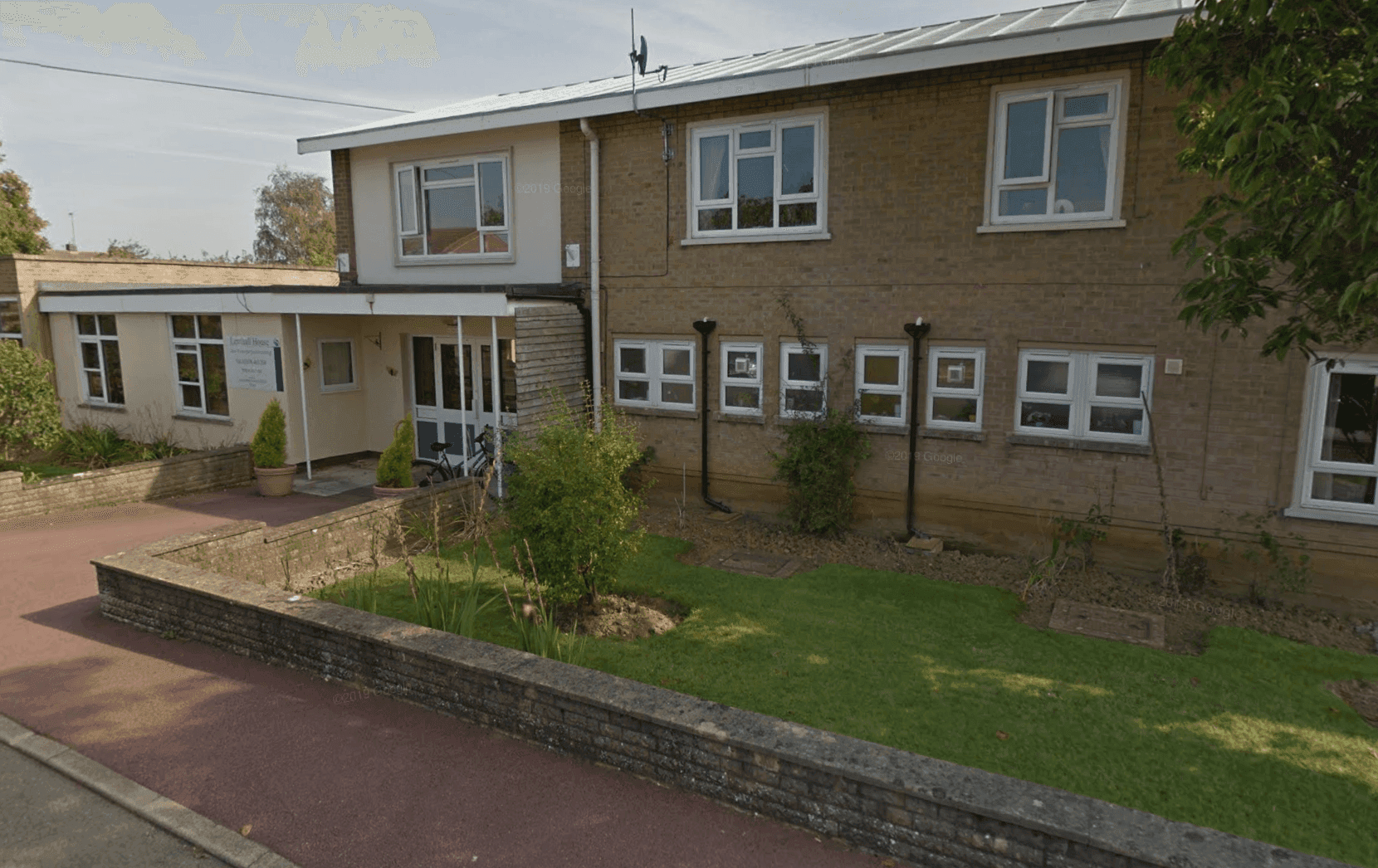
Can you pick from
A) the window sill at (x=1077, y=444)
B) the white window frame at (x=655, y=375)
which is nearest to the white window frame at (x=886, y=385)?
the window sill at (x=1077, y=444)

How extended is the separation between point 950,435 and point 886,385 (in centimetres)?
105

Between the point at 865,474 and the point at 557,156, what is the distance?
6.84 m

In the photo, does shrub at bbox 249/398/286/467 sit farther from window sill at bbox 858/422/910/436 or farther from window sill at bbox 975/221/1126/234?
window sill at bbox 975/221/1126/234

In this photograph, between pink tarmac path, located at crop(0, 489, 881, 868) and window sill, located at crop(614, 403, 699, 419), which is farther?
window sill, located at crop(614, 403, 699, 419)

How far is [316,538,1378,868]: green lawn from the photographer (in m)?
5.29

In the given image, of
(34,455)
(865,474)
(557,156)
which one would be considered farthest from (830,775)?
(34,455)

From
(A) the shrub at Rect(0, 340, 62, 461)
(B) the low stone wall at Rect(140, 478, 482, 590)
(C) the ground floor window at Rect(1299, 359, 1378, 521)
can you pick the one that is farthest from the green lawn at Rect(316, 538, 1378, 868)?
(A) the shrub at Rect(0, 340, 62, 461)

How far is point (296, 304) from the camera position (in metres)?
13.6

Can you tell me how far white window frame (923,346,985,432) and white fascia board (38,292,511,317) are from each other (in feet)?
18.9

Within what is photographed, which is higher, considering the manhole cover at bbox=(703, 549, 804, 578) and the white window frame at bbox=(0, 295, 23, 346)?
the white window frame at bbox=(0, 295, 23, 346)

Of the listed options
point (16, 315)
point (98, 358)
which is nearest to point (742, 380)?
point (98, 358)

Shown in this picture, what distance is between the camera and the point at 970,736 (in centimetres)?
586

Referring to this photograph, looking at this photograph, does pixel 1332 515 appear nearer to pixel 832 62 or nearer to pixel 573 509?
pixel 832 62

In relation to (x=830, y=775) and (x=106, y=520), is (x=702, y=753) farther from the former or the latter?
(x=106, y=520)
